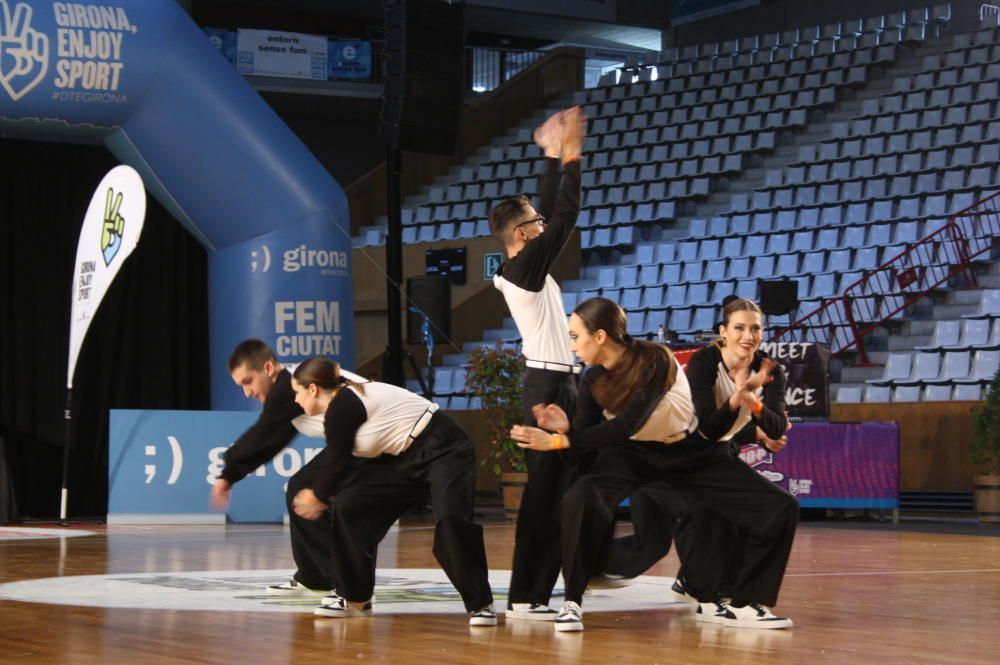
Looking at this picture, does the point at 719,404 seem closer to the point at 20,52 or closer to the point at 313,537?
the point at 313,537

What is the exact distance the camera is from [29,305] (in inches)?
537

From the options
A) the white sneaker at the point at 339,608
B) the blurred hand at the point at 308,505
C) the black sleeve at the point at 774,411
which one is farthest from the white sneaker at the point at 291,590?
the black sleeve at the point at 774,411

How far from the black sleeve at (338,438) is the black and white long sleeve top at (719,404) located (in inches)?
50.4

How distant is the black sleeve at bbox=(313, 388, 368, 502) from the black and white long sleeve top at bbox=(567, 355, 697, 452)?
83 cm

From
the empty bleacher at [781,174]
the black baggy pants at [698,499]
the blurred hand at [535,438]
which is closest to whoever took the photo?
the blurred hand at [535,438]

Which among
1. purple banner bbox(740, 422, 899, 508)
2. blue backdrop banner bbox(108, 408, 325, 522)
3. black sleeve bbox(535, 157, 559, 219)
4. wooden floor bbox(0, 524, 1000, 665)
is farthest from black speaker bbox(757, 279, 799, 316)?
black sleeve bbox(535, 157, 559, 219)

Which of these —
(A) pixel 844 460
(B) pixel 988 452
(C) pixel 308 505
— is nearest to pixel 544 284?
(C) pixel 308 505

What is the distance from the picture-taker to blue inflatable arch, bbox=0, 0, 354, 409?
37.2ft

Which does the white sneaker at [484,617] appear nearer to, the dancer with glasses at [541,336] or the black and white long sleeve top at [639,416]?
the dancer with glasses at [541,336]

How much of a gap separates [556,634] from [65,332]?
9622mm

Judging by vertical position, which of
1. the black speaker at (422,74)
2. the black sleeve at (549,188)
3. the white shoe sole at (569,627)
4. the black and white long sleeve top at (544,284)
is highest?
the black speaker at (422,74)

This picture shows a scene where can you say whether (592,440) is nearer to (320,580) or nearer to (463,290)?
(320,580)

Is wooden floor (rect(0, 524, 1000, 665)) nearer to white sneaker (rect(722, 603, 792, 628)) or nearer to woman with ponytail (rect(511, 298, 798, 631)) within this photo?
white sneaker (rect(722, 603, 792, 628))

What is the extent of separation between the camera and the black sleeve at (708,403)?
17.9 ft
